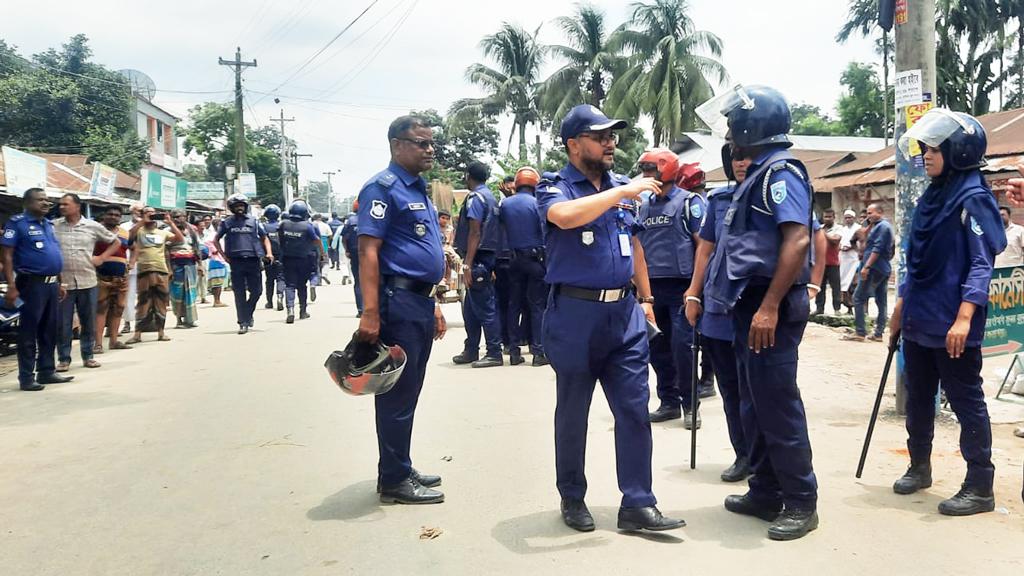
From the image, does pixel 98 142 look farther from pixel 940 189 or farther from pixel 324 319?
pixel 940 189

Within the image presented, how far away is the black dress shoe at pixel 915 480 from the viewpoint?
429cm

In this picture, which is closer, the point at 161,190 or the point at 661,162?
the point at 661,162

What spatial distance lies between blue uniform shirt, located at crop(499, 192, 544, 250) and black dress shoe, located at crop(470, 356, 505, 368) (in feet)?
4.07

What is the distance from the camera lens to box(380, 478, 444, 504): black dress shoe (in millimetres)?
4305

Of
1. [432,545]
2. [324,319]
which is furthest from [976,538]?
[324,319]

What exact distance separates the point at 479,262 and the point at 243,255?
15.6ft

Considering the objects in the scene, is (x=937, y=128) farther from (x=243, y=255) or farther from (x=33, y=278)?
(x=243, y=255)

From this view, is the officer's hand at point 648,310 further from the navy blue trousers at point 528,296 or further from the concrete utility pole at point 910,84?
the navy blue trousers at point 528,296

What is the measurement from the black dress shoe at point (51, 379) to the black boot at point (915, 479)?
25.0 ft

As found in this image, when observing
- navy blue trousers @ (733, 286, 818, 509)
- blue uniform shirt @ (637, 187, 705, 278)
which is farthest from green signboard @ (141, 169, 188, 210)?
navy blue trousers @ (733, 286, 818, 509)

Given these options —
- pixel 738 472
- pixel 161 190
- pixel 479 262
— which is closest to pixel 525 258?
pixel 479 262

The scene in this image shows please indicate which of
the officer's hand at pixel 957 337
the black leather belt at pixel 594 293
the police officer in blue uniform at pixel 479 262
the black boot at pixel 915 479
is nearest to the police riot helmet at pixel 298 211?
the police officer in blue uniform at pixel 479 262

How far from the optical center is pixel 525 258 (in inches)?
336

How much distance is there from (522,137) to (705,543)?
40.2m
